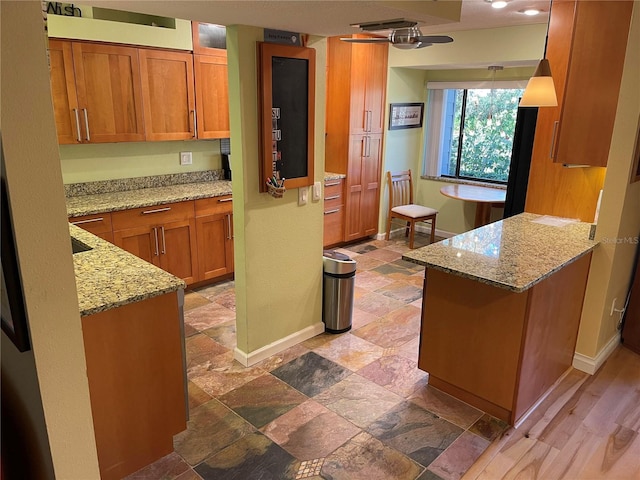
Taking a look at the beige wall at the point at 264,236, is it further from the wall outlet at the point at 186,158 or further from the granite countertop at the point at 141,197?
the wall outlet at the point at 186,158

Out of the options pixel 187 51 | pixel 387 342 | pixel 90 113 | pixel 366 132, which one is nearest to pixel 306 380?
pixel 387 342

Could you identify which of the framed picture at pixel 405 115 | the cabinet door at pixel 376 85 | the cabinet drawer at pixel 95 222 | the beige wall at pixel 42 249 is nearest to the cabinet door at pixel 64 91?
the cabinet drawer at pixel 95 222

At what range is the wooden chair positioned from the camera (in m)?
5.66

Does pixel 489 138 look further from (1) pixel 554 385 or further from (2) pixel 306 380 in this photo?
(2) pixel 306 380

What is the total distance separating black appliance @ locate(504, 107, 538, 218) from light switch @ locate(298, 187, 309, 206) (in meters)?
1.85

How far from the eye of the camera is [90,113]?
12.1 ft

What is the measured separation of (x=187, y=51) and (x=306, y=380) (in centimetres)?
291

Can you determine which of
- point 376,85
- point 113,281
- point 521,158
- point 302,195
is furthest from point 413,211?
point 113,281

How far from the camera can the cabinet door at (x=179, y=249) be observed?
13.2ft

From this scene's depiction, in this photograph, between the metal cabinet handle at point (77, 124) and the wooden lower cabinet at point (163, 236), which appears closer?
the metal cabinet handle at point (77, 124)

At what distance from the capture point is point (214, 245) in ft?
14.4

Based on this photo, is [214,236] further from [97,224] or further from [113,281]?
[113,281]

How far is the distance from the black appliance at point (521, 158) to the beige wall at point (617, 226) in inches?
36.9

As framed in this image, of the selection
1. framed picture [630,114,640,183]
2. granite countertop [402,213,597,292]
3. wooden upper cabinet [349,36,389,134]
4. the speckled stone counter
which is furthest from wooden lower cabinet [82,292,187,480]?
wooden upper cabinet [349,36,389,134]
